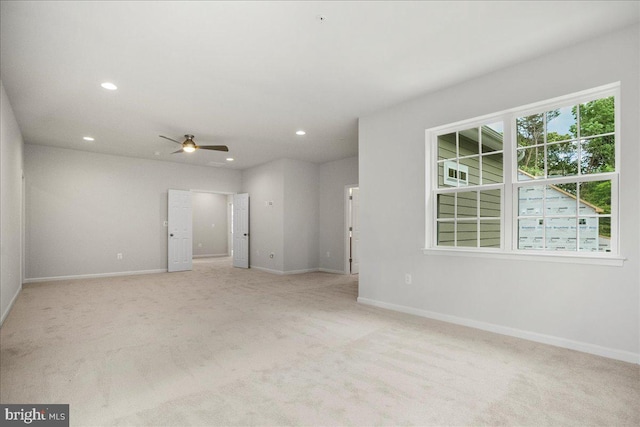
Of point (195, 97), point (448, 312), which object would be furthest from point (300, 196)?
point (448, 312)

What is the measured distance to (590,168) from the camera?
10.1 feet

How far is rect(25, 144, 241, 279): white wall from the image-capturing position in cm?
679

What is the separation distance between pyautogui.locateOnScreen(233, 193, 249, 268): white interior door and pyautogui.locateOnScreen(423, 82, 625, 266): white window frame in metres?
5.96

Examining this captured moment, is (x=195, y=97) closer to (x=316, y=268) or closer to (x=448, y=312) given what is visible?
(x=448, y=312)

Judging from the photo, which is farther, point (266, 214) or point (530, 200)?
point (266, 214)

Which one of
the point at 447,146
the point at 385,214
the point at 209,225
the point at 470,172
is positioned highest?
the point at 447,146

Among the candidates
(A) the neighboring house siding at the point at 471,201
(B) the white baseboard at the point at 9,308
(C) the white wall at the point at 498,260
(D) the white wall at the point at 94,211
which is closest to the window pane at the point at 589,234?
(C) the white wall at the point at 498,260

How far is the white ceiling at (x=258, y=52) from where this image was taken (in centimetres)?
257

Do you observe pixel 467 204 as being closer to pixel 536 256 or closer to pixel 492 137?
pixel 492 137

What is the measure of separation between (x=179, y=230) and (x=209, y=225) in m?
3.96

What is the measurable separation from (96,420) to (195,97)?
141 inches

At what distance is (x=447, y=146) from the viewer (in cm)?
414

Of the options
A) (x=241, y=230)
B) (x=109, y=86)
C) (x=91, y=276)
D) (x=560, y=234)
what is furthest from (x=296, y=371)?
(x=241, y=230)

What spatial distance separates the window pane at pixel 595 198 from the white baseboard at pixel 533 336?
1204 mm
